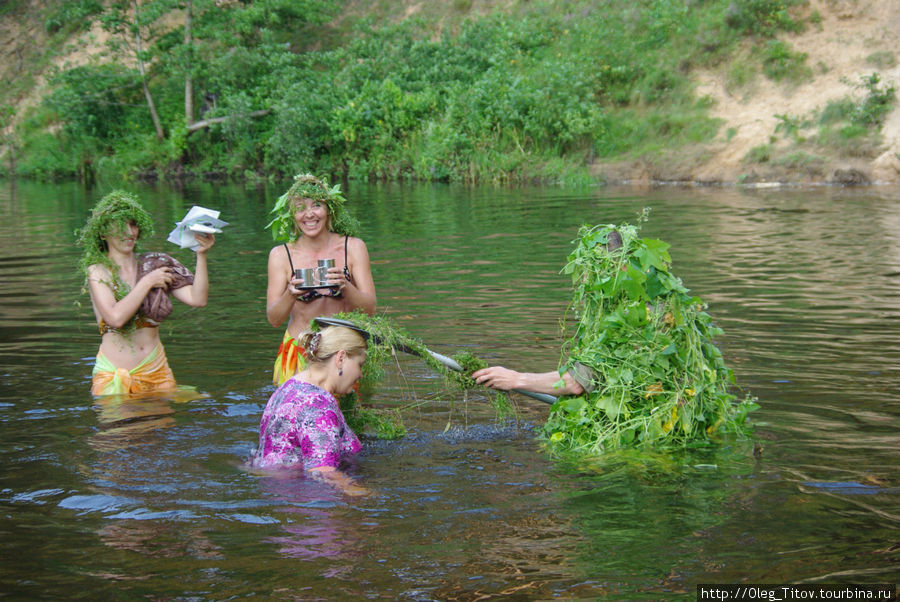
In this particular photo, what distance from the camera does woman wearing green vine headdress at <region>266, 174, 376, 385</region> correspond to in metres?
6.96

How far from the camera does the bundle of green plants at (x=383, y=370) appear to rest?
6.22m

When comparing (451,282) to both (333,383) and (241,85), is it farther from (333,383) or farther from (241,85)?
(241,85)

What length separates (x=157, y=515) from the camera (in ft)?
17.6

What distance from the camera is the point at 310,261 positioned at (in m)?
7.19

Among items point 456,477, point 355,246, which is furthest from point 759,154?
point 456,477

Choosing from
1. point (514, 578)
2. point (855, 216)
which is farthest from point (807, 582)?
point (855, 216)

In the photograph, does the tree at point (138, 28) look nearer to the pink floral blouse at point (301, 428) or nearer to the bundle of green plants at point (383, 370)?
the bundle of green plants at point (383, 370)

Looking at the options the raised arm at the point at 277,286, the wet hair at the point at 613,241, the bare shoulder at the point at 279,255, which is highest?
the wet hair at the point at 613,241

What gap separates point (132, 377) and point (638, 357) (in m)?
4.09

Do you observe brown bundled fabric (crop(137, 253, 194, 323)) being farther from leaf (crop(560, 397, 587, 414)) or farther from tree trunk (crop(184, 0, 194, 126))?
tree trunk (crop(184, 0, 194, 126))

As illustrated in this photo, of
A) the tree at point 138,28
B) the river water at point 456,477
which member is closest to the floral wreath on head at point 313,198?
the river water at point 456,477

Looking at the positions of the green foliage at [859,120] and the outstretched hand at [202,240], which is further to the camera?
the green foliage at [859,120]

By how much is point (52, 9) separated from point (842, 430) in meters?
45.4

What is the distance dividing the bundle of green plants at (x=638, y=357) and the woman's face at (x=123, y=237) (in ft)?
11.3
